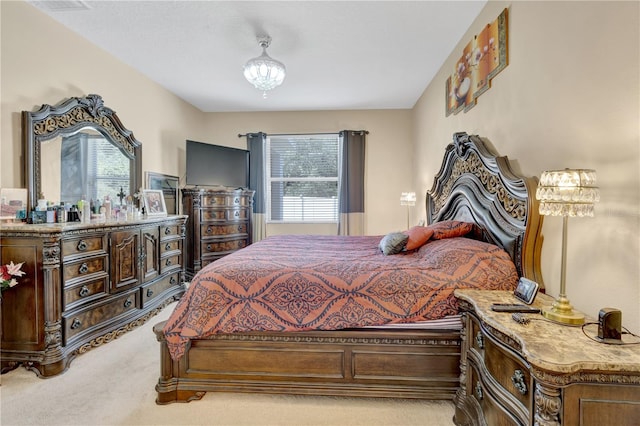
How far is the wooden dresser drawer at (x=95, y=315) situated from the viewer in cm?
224

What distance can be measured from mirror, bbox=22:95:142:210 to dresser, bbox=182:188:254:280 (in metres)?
0.93

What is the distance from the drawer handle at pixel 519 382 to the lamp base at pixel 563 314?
0.93 feet

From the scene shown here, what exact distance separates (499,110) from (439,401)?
2.00 m

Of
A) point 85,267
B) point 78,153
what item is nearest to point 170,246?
point 85,267

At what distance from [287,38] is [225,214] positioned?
266 centimetres

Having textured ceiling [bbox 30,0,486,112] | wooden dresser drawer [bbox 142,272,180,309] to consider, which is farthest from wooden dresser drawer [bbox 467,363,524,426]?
wooden dresser drawer [bbox 142,272,180,309]

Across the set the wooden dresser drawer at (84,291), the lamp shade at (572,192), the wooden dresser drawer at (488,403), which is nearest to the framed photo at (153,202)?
the wooden dresser drawer at (84,291)

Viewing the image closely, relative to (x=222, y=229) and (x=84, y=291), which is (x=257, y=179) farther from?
(x=84, y=291)

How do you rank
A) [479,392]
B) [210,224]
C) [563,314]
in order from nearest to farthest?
[563,314]
[479,392]
[210,224]

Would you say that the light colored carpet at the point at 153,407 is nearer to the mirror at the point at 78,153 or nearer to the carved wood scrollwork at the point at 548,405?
the carved wood scrollwork at the point at 548,405

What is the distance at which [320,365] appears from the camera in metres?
1.76

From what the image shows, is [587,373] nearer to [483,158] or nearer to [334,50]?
[483,158]

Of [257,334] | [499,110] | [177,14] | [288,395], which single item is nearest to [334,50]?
[177,14]

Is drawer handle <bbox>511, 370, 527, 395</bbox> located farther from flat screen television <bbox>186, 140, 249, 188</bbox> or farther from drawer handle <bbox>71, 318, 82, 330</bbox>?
flat screen television <bbox>186, 140, 249, 188</bbox>
